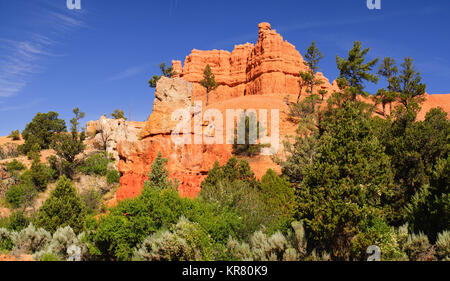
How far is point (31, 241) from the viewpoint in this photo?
58.4 feet

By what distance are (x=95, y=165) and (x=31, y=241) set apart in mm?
22999

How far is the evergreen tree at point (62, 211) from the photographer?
2025 cm

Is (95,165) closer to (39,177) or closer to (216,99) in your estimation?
(39,177)

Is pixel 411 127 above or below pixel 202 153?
above

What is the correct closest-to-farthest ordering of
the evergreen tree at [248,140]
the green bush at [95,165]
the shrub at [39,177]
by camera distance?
the shrub at [39,177], the evergreen tree at [248,140], the green bush at [95,165]

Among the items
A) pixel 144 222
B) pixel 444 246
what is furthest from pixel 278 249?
pixel 144 222

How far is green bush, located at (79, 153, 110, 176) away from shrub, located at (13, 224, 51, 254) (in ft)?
71.7

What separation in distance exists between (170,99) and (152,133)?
11.0 feet

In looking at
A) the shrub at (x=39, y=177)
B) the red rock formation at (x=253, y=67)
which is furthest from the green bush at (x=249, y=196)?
the red rock formation at (x=253, y=67)

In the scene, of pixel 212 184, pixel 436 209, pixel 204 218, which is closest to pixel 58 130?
pixel 212 184

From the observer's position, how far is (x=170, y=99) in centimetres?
2533

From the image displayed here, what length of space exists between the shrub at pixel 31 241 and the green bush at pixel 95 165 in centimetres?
2184

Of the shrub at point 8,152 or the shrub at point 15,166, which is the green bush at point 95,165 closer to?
the shrub at point 15,166
